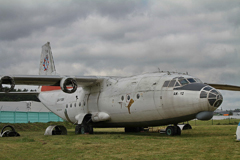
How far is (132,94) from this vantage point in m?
18.5

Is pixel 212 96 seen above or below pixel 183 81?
below

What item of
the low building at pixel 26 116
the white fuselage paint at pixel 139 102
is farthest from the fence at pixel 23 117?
the white fuselage paint at pixel 139 102

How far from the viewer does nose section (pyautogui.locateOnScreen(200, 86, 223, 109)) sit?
1470 cm

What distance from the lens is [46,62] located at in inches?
1199

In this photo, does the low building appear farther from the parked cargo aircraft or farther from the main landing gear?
the main landing gear

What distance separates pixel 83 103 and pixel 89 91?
1.11 metres

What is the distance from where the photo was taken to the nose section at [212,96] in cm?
1470

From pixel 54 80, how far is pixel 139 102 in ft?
24.3

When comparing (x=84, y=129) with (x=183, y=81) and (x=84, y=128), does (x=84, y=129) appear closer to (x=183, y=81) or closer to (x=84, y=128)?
(x=84, y=128)

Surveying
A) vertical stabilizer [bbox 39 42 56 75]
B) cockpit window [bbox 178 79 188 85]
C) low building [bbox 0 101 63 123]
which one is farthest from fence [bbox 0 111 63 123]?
cockpit window [bbox 178 79 188 85]

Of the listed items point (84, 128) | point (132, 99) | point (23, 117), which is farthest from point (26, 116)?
point (132, 99)

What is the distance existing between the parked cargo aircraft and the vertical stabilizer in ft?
13.8

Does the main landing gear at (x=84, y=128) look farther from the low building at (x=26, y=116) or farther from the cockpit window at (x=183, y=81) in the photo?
the low building at (x=26, y=116)

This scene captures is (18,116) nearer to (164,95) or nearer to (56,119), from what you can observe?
(56,119)
